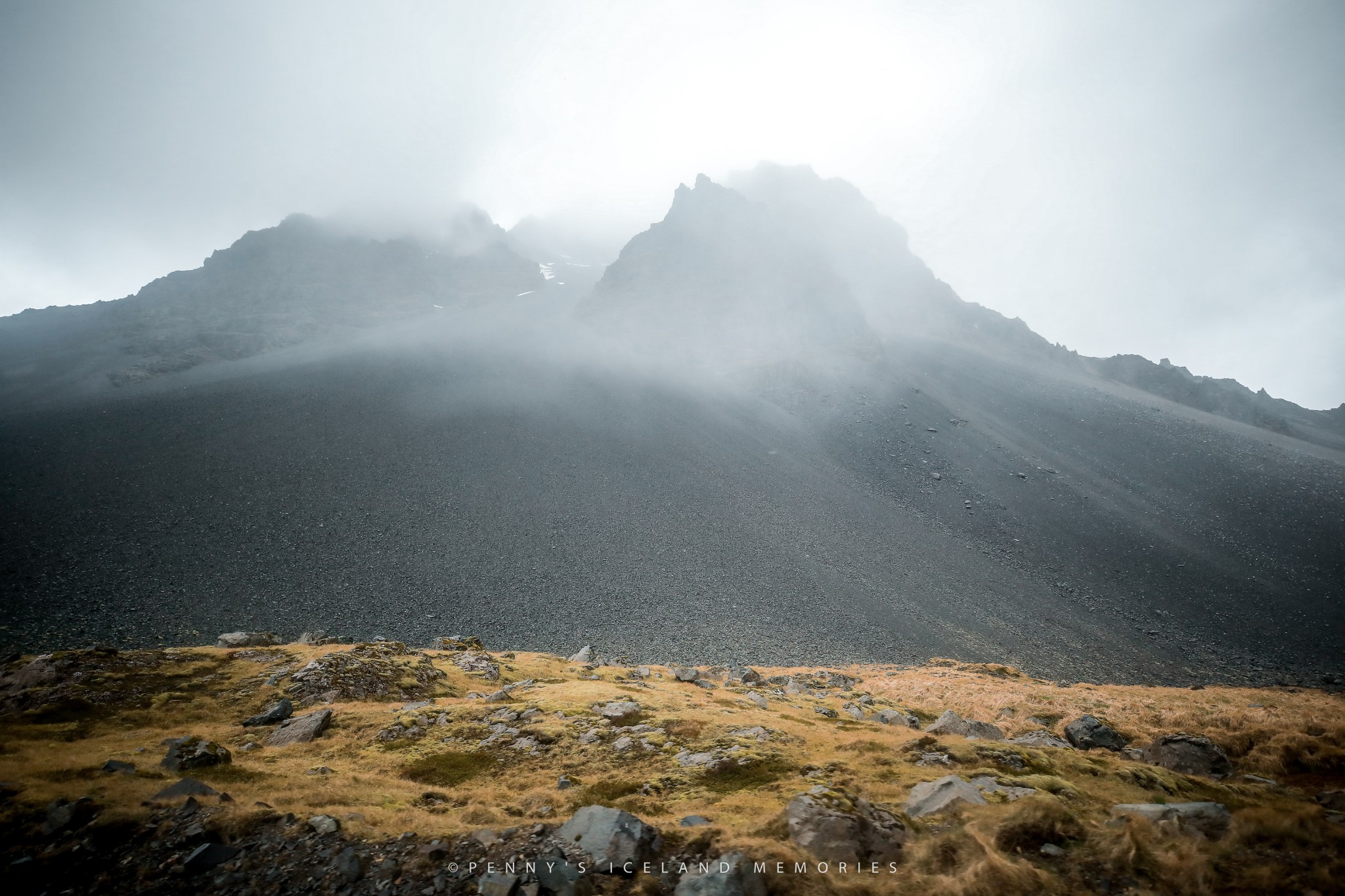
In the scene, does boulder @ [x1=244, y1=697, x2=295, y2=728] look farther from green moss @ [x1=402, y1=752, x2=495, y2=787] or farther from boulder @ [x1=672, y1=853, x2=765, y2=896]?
boulder @ [x1=672, y1=853, x2=765, y2=896]

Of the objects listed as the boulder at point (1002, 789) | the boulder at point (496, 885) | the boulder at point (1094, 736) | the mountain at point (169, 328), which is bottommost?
the boulder at point (1094, 736)

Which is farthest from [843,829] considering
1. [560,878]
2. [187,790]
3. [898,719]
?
[898,719]

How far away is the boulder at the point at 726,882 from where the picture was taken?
279 inches

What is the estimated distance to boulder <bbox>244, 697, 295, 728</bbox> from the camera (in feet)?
58.4

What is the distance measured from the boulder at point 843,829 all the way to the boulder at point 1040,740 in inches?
299

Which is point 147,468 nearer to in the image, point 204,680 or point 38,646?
point 38,646

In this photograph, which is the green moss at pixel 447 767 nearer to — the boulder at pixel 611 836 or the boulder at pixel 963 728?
the boulder at pixel 611 836

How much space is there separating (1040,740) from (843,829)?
11962mm

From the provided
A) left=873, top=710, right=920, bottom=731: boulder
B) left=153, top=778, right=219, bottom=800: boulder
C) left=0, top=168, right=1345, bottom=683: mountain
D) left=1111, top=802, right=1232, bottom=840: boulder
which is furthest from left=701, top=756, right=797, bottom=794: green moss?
left=0, top=168, right=1345, bottom=683: mountain

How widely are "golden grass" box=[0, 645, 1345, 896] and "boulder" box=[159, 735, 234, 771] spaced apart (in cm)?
43

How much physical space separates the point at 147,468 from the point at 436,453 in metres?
36.3

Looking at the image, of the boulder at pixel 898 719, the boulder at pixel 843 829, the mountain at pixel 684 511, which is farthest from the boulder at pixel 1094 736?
the mountain at pixel 684 511

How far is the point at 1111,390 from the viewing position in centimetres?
14012

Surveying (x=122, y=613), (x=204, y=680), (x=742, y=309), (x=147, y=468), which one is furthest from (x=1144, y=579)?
(x=147, y=468)
